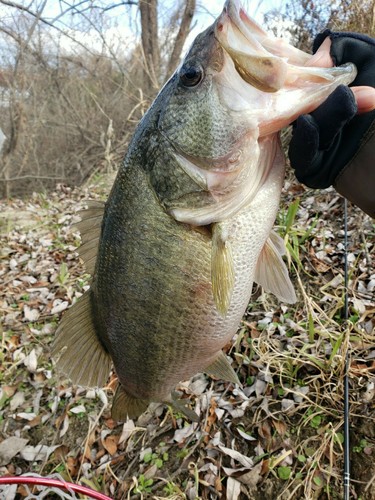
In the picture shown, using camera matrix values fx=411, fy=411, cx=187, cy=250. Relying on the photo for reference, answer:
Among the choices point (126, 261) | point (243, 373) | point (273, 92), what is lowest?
point (243, 373)

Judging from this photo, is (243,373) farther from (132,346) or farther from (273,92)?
(273,92)

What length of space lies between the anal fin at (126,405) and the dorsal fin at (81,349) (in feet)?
0.32

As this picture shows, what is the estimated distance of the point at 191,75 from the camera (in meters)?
1.23

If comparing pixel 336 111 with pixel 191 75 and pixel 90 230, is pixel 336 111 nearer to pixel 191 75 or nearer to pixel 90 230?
pixel 191 75

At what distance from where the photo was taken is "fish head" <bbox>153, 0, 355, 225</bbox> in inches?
44.1

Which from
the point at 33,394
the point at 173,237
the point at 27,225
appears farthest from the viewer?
the point at 27,225

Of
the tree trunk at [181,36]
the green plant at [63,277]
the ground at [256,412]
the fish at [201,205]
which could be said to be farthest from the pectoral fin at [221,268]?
the tree trunk at [181,36]

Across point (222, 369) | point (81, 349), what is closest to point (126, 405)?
point (81, 349)

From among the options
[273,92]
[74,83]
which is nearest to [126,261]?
[273,92]

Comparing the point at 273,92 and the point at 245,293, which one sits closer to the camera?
the point at 273,92

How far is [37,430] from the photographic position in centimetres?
295

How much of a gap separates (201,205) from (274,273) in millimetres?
431

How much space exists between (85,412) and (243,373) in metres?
1.17

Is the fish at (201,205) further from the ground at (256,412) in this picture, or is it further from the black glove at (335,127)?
the ground at (256,412)
